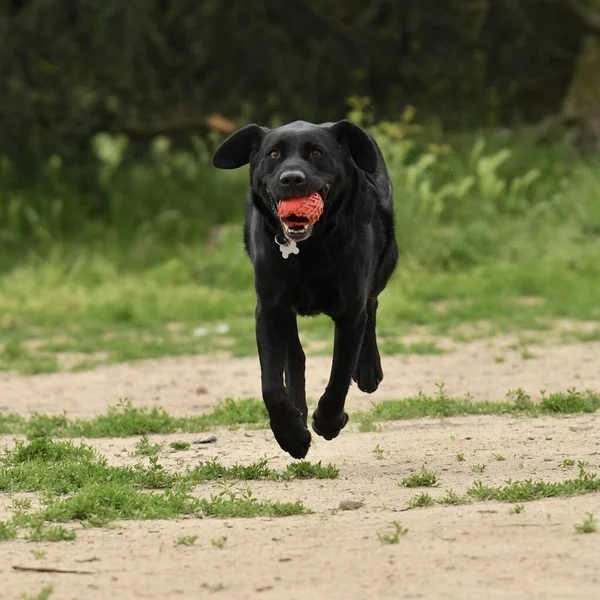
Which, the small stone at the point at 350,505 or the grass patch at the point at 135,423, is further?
the grass patch at the point at 135,423

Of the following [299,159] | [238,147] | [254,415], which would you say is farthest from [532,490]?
[254,415]

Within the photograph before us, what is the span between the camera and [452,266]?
13.4 meters

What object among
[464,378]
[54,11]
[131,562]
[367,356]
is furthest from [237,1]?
[131,562]

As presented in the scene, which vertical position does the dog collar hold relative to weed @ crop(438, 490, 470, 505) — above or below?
above

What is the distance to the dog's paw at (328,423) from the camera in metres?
6.06

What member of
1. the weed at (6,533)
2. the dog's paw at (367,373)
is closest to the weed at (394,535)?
the weed at (6,533)

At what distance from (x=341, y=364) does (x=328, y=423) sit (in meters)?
0.29

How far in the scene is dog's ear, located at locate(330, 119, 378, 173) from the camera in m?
5.87

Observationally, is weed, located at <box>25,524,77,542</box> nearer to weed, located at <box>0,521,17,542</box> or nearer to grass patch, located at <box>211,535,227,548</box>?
weed, located at <box>0,521,17,542</box>

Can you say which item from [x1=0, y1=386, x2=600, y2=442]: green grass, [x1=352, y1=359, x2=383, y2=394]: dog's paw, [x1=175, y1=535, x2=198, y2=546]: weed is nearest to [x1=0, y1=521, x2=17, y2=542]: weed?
[x1=175, y1=535, x2=198, y2=546]: weed

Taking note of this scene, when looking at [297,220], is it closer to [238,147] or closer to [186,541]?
[238,147]

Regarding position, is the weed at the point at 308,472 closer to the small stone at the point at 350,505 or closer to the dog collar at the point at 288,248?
the small stone at the point at 350,505

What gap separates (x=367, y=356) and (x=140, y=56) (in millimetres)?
9701

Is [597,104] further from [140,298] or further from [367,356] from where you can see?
[367,356]
